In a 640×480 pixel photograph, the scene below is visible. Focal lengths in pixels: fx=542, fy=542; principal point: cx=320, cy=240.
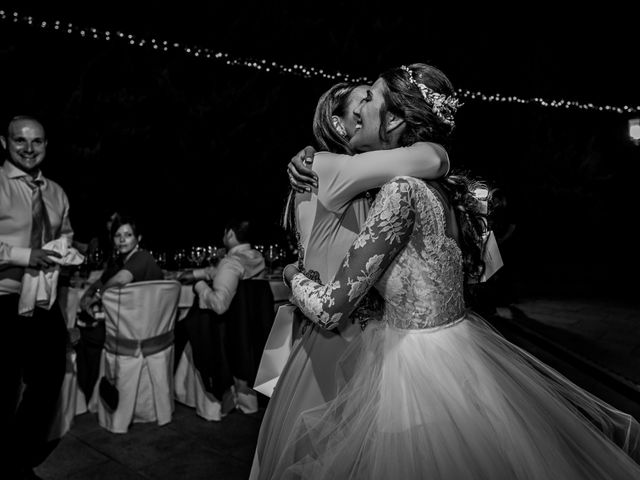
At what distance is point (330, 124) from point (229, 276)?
222 centimetres

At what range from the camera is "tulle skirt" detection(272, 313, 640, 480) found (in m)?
1.21

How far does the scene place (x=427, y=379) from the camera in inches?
53.5

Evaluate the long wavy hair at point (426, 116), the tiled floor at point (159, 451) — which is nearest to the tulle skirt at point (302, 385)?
the long wavy hair at point (426, 116)

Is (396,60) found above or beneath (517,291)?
above

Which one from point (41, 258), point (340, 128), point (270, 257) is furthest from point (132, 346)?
point (340, 128)

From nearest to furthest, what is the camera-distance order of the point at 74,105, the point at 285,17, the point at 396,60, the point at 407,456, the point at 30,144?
the point at 407,456 → the point at 30,144 → the point at 74,105 → the point at 285,17 → the point at 396,60

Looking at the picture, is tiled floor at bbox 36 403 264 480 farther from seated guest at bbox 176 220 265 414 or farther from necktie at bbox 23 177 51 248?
necktie at bbox 23 177 51 248

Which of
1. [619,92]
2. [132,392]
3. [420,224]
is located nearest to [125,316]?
[132,392]

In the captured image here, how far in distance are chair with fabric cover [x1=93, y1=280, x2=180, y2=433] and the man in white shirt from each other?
420 millimetres

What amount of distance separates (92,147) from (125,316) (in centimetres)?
357

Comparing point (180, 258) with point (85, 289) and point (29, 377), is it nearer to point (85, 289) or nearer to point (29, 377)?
A: point (85, 289)

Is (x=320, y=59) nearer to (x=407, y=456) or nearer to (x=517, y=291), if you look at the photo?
(x=517, y=291)

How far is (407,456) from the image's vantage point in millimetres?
1210

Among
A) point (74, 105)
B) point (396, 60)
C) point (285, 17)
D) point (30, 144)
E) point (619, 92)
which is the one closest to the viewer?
point (30, 144)
